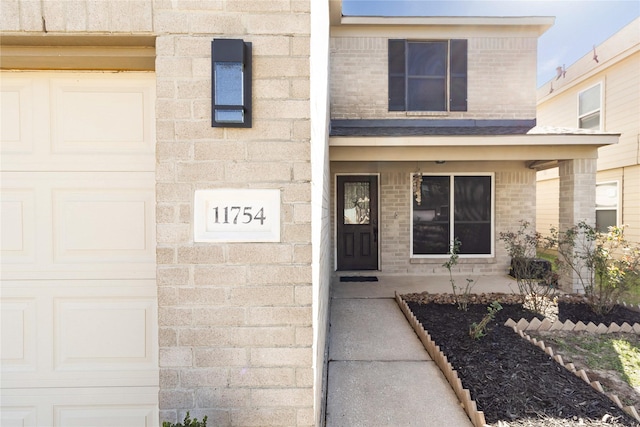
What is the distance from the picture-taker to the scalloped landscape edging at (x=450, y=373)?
234 centimetres

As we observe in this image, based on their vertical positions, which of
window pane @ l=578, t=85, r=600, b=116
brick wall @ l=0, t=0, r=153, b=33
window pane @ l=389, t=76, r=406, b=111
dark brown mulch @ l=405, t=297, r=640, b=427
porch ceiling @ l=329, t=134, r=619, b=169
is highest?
window pane @ l=578, t=85, r=600, b=116

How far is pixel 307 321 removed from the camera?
153 centimetres

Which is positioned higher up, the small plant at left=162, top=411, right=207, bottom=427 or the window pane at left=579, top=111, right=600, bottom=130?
the window pane at left=579, top=111, right=600, bottom=130

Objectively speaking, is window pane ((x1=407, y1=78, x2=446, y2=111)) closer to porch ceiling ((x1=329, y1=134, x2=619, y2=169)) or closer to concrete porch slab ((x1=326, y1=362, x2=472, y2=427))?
porch ceiling ((x1=329, y1=134, x2=619, y2=169))

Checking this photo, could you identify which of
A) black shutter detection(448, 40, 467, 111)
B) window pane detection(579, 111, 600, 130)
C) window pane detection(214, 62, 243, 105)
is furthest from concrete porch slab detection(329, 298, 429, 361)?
window pane detection(579, 111, 600, 130)

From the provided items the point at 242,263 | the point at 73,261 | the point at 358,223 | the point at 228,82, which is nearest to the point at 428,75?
the point at 358,223

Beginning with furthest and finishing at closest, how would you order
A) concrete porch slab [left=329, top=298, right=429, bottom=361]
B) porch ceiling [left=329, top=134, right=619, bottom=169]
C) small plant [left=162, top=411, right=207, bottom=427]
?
porch ceiling [left=329, top=134, right=619, bottom=169], concrete porch slab [left=329, top=298, right=429, bottom=361], small plant [left=162, top=411, right=207, bottom=427]

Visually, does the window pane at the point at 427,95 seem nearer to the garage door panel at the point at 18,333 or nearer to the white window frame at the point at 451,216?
the white window frame at the point at 451,216

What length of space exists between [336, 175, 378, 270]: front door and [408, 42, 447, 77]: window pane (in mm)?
2711

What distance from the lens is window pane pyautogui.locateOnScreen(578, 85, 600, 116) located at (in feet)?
30.8

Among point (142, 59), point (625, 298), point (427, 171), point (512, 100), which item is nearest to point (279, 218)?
point (142, 59)

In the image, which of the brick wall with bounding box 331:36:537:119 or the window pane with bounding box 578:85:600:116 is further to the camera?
the window pane with bounding box 578:85:600:116

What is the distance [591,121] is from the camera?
9.64m

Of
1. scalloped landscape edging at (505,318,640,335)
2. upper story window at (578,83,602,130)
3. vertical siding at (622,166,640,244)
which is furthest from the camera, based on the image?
upper story window at (578,83,602,130)
